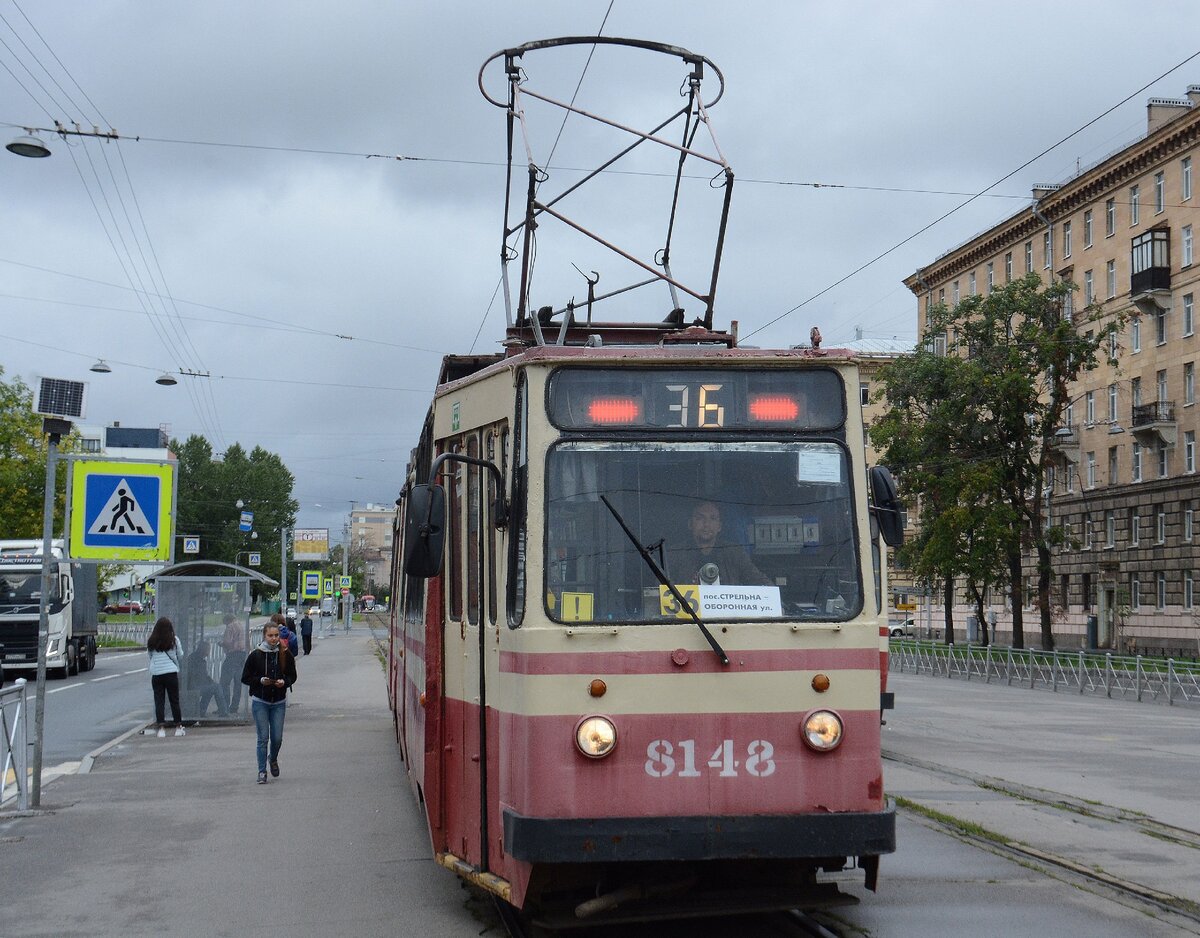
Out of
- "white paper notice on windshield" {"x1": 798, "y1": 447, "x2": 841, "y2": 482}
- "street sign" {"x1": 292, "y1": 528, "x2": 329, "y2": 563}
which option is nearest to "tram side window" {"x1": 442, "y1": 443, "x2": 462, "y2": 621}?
"white paper notice on windshield" {"x1": 798, "y1": 447, "x2": 841, "y2": 482}

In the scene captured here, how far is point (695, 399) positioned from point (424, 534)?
1429 millimetres

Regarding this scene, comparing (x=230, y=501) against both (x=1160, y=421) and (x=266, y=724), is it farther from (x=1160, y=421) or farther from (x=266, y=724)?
(x=266, y=724)

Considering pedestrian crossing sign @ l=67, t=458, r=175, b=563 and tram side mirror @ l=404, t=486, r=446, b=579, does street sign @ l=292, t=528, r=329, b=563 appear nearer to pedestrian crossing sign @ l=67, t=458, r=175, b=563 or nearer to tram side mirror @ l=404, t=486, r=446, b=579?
pedestrian crossing sign @ l=67, t=458, r=175, b=563

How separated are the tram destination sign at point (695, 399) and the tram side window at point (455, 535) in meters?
1.39

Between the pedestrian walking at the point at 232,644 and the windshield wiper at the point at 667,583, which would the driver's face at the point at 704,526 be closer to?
the windshield wiper at the point at 667,583

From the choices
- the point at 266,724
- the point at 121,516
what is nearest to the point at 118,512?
the point at 121,516

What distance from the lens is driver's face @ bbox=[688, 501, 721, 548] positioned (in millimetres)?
6738

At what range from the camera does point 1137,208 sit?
57.5 meters

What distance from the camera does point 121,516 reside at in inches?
544

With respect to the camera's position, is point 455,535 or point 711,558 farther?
point 455,535

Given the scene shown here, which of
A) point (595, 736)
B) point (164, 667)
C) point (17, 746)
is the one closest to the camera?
point (595, 736)

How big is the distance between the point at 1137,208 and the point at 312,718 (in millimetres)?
44731

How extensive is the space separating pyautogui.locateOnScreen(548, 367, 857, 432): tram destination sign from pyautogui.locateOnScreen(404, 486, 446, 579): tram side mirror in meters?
0.71

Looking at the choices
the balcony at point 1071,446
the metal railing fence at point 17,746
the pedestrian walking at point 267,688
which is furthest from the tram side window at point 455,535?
the balcony at point 1071,446
